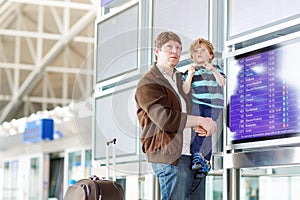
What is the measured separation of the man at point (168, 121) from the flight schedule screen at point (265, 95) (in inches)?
16.6

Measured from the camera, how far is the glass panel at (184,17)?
5609mm

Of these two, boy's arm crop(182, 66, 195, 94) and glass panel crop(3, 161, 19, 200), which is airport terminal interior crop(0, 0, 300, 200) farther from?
glass panel crop(3, 161, 19, 200)

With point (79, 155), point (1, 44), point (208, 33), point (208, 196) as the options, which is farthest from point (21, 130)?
point (208, 33)

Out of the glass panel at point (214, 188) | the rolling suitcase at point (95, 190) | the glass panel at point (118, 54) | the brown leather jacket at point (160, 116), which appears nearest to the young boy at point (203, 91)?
the brown leather jacket at point (160, 116)

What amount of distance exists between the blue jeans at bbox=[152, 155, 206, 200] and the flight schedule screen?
59cm

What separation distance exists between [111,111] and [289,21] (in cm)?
133

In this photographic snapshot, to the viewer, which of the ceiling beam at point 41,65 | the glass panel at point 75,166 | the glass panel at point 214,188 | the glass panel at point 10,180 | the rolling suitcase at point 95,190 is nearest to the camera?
the rolling suitcase at point 95,190

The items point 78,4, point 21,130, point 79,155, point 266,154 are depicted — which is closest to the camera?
point 266,154

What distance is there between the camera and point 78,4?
27.7 m

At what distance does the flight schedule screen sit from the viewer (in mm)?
4715

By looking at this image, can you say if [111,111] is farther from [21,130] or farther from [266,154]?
[21,130]

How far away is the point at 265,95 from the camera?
4930mm

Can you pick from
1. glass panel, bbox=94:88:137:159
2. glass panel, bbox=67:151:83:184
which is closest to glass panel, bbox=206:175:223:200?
glass panel, bbox=94:88:137:159

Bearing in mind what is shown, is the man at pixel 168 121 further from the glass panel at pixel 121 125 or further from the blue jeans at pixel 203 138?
the glass panel at pixel 121 125
